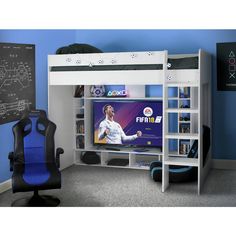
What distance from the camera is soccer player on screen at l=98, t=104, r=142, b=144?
5.41 meters

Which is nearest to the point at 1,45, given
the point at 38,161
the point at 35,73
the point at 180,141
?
the point at 35,73

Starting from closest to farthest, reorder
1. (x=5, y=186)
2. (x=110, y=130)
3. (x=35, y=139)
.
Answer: (x=35, y=139)
(x=5, y=186)
(x=110, y=130)

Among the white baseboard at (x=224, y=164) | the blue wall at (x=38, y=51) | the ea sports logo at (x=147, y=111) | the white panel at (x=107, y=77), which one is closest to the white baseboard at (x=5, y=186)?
the blue wall at (x=38, y=51)

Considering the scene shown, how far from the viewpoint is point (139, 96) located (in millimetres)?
5316

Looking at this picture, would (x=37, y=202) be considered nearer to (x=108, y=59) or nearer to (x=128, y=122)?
(x=108, y=59)

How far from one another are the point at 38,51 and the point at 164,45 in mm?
1884

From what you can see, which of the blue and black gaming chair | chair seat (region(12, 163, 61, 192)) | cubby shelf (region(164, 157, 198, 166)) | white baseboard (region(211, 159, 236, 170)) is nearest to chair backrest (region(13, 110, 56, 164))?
the blue and black gaming chair

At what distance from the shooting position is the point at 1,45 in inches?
160

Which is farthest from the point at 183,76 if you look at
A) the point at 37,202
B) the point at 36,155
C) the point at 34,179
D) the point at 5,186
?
the point at 5,186

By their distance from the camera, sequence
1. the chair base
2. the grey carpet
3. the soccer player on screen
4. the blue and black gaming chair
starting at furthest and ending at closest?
the soccer player on screen
the grey carpet
the chair base
the blue and black gaming chair

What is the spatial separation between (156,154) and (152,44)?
1675 millimetres

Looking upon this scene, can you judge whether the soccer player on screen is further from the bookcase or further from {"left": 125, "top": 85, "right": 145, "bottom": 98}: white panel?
{"left": 125, "top": 85, "right": 145, "bottom": 98}: white panel

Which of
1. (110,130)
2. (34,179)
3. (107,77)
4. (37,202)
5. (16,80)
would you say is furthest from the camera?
(110,130)

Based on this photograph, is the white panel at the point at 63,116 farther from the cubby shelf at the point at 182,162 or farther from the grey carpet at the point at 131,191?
the cubby shelf at the point at 182,162
